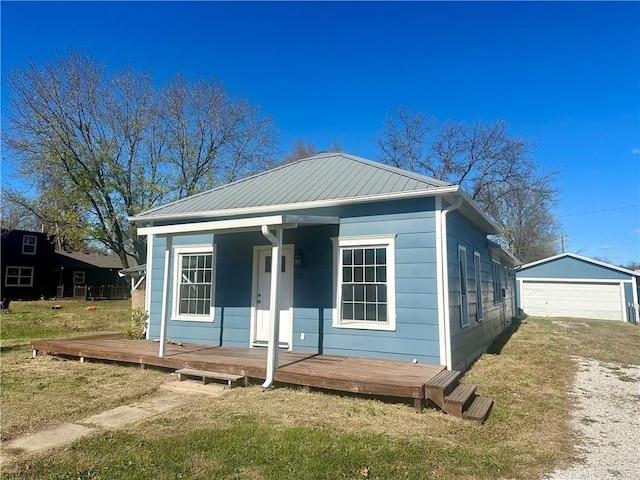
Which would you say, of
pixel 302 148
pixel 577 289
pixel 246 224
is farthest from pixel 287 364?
pixel 302 148

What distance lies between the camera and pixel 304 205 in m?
7.31

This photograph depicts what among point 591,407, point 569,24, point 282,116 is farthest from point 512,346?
point 282,116

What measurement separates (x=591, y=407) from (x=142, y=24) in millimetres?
12272

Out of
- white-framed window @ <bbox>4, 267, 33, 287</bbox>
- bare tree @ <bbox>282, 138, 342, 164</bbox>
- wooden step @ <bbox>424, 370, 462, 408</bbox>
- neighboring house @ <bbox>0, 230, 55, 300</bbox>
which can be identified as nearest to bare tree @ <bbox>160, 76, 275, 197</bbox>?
bare tree @ <bbox>282, 138, 342, 164</bbox>

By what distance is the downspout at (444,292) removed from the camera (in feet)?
20.1

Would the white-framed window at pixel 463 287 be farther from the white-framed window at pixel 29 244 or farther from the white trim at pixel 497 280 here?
the white-framed window at pixel 29 244

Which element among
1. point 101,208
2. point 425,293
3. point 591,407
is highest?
point 101,208

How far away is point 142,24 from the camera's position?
1021cm

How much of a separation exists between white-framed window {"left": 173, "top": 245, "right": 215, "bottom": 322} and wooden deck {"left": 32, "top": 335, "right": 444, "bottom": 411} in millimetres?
725

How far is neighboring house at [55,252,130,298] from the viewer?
30766 millimetres

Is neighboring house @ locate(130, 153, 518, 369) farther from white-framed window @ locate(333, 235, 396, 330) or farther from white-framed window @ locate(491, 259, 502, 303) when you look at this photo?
white-framed window @ locate(491, 259, 502, 303)

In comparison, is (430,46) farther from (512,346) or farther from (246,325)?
(246,325)

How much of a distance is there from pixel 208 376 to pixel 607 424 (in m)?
5.13

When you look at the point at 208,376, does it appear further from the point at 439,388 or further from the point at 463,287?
the point at 463,287
